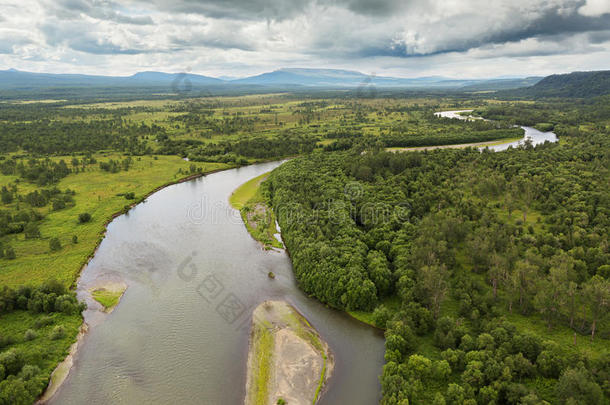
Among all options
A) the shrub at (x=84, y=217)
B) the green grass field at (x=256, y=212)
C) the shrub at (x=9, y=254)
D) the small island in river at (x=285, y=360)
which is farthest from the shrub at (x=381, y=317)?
the shrub at (x=84, y=217)

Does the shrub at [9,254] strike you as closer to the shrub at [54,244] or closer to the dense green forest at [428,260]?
the dense green forest at [428,260]

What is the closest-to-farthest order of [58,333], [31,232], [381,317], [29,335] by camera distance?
1. [29,335]
2. [58,333]
3. [381,317]
4. [31,232]

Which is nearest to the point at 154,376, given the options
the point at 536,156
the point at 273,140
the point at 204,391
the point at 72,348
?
the point at 204,391

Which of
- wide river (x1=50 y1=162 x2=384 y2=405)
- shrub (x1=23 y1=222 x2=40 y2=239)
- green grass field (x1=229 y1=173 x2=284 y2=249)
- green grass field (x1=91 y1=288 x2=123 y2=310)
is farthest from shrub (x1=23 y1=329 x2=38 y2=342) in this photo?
green grass field (x1=229 y1=173 x2=284 y2=249)

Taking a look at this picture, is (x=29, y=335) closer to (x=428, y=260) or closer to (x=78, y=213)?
(x=78, y=213)

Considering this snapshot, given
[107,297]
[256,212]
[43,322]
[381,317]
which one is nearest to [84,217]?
[107,297]

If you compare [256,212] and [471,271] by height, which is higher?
[256,212]
